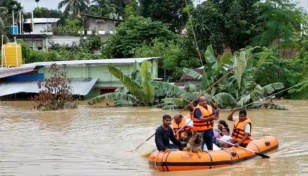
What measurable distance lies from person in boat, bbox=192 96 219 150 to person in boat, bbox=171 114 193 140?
3.16 feet

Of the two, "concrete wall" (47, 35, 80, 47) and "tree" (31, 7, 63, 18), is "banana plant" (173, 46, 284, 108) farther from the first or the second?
"tree" (31, 7, 63, 18)

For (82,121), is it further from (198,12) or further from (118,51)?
(118,51)

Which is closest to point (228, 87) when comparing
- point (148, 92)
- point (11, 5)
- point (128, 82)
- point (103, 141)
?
point (148, 92)

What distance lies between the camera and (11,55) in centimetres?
3422

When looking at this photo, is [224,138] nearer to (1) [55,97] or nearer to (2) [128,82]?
(2) [128,82]

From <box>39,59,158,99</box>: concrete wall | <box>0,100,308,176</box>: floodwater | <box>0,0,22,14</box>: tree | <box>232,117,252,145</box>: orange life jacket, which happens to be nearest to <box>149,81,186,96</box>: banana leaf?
<box>0,100,308,176</box>: floodwater

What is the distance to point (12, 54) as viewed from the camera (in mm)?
34188

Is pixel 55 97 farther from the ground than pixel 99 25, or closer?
closer

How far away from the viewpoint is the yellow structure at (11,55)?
111 ft

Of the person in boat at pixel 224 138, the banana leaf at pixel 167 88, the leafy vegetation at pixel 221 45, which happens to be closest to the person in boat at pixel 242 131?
the person in boat at pixel 224 138

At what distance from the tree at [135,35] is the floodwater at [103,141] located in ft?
48.2

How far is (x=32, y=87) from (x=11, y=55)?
3.38 meters

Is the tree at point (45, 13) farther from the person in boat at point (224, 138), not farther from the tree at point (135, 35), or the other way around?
the person in boat at point (224, 138)

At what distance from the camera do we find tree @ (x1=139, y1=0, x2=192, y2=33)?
43312 mm
